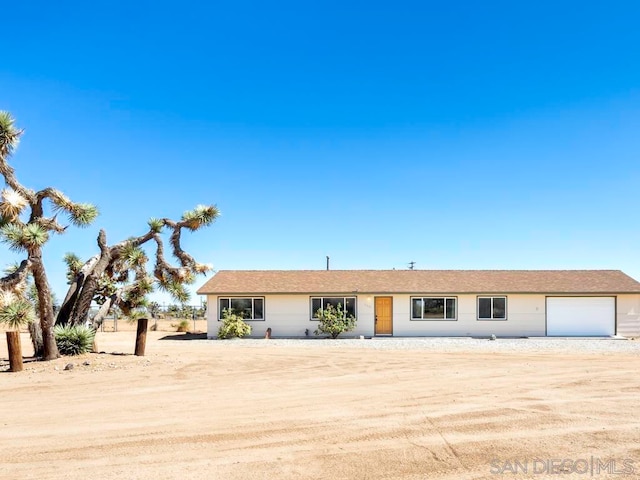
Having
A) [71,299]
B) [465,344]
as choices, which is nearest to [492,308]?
[465,344]

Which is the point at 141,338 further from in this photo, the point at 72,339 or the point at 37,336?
the point at 37,336

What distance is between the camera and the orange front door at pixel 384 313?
2623 cm

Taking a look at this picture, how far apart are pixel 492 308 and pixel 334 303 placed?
7.99 meters

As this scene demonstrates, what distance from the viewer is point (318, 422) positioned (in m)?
7.59

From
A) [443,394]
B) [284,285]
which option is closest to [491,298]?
[284,285]

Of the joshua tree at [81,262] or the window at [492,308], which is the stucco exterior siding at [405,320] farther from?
the joshua tree at [81,262]

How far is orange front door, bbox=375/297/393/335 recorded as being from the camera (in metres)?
26.2

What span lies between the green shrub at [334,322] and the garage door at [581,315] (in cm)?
1011

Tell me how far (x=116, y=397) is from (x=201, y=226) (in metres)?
8.26

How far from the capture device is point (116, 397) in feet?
31.7

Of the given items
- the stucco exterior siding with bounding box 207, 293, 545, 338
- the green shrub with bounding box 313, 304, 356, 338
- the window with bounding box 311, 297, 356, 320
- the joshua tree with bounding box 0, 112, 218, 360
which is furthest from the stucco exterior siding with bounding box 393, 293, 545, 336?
the joshua tree with bounding box 0, 112, 218, 360

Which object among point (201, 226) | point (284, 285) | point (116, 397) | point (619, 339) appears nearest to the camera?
point (116, 397)

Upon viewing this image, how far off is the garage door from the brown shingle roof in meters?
0.71

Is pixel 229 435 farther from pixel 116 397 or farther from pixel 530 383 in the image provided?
pixel 530 383
